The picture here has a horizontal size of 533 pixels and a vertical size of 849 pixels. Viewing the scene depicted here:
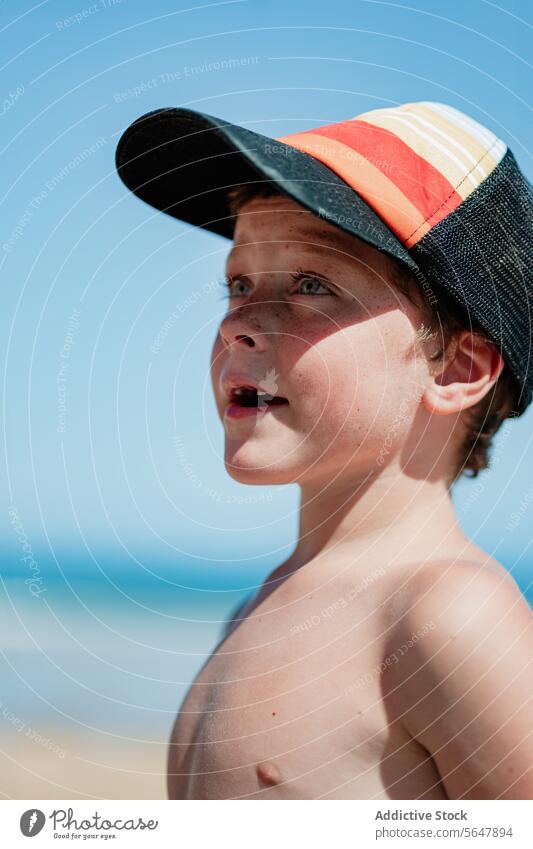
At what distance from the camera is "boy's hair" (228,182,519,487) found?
996 mm

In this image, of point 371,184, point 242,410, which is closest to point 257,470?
point 242,410

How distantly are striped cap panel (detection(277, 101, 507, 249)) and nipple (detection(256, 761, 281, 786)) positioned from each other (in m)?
0.49

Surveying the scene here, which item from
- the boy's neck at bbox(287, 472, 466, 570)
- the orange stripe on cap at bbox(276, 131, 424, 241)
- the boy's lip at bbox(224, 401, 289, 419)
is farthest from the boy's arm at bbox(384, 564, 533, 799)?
the orange stripe on cap at bbox(276, 131, 424, 241)

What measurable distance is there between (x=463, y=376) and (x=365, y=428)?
12cm

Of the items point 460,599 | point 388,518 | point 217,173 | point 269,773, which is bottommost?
point 269,773

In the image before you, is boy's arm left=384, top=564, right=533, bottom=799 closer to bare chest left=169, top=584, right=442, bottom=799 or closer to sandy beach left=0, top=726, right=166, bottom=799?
bare chest left=169, top=584, right=442, bottom=799

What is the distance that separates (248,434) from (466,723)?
33cm

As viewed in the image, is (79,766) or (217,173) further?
(79,766)

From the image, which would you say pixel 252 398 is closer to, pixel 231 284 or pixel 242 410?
pixel 242 410

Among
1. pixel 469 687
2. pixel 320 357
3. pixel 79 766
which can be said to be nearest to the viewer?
pixel 469 687

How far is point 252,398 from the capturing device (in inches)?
39.4

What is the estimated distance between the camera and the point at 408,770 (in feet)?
2.91

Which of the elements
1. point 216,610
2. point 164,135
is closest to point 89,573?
point 216,610
